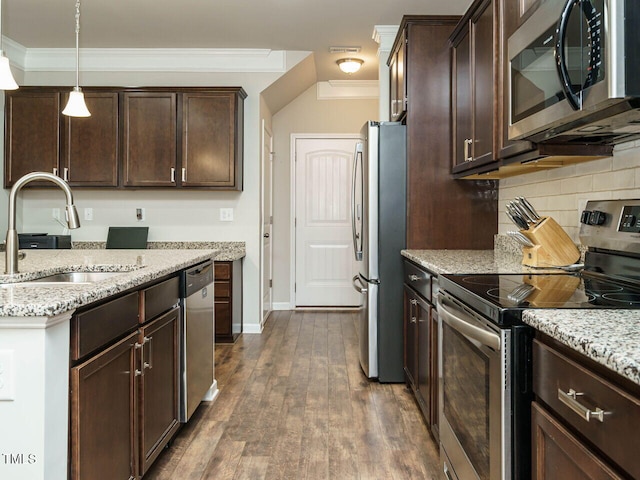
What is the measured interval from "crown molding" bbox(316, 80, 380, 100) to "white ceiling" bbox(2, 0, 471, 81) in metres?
0.89

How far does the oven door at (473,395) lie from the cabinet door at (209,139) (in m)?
2.83

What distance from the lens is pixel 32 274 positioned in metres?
1.82

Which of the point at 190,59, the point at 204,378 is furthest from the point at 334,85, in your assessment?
the point at 204,378

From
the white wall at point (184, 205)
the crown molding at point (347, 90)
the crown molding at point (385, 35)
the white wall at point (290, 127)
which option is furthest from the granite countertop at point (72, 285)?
the crown molding at point (347, 90)

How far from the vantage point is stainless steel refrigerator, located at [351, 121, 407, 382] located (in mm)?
3170

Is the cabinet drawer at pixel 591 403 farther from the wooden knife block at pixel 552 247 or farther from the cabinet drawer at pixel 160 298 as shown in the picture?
the cabinet drawer at pixel 160 298

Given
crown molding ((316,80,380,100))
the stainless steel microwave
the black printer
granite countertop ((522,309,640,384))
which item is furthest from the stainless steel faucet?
crown molding ((316,80,380,100))

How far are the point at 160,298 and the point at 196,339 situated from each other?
1.93 ft

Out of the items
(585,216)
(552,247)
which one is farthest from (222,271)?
(585,216)

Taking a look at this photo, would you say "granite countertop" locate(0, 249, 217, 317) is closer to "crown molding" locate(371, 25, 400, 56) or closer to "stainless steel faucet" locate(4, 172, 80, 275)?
"stainless steel faucet" locate(4, 172, 80, 275)

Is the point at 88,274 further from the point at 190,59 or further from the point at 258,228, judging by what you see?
the point at 190,59

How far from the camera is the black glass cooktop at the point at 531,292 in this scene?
48.1 inches

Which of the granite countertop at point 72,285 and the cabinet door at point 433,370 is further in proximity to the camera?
the cabinet door at point 433,370

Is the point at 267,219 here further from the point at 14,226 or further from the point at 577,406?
the point at 577,406
